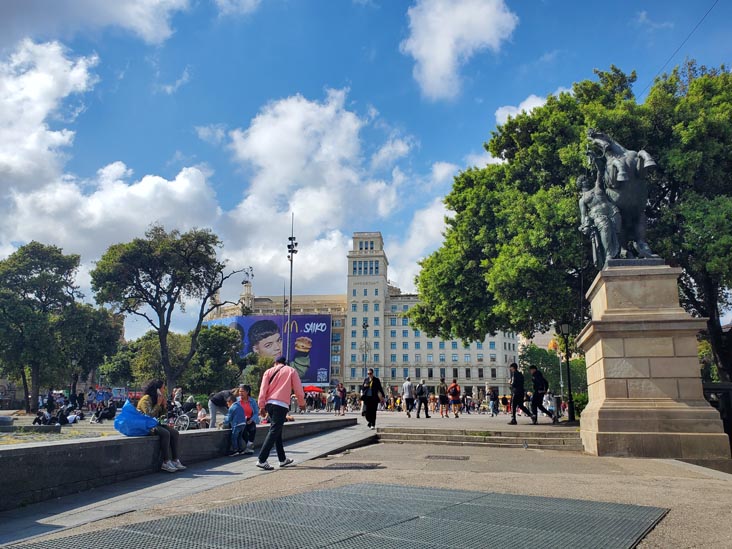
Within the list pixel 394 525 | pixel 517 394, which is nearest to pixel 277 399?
A: pixel 394 525

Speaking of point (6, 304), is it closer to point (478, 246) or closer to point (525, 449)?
point (478, 246)

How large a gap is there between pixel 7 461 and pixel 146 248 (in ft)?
110

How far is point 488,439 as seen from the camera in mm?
11953

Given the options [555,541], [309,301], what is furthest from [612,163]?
[309,301]

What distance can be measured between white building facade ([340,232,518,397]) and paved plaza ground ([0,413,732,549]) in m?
103

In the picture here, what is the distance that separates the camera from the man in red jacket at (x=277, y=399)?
7598 millimetres

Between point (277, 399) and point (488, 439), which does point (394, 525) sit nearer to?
point (277, 399)

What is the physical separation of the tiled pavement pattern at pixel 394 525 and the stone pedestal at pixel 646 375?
17.3ft

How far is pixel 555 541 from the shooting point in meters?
3.70

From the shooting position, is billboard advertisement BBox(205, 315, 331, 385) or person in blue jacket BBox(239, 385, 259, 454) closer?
person in blue jacket BBox(239, 385, 259, 454)

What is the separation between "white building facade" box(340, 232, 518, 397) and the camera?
113 m

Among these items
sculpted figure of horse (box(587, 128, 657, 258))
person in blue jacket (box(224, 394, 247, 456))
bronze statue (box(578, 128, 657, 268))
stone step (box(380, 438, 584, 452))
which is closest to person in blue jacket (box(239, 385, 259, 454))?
person in blue jacket (box(224, 394, 247, 456))

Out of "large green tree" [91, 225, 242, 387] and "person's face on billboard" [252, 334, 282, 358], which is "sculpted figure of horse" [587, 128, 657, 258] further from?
"person's face on billboard" [252, 334, 282, 358]

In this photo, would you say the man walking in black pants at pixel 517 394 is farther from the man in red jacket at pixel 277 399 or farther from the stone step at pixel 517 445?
the man in red jacket at pixel 277 399
